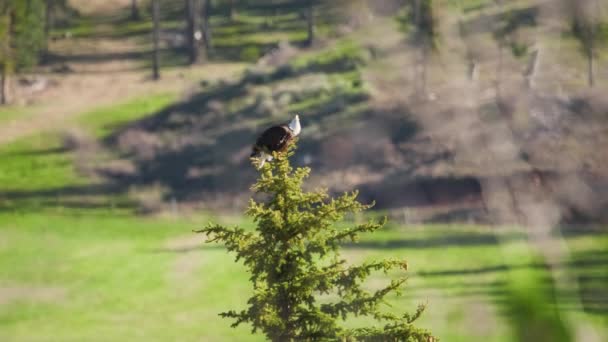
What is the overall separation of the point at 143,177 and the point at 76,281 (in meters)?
18.5

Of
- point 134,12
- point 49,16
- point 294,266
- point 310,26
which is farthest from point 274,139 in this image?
point 134,12

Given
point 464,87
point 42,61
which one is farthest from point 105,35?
point 464,87

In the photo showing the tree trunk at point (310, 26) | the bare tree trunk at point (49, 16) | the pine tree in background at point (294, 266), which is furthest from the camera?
the bare tree trunk at point (49, 16)

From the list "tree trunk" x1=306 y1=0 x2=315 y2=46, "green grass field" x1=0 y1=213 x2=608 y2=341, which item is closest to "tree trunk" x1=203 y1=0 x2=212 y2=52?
"tree trunk" x1=306 y1=0 x2=315 y2=46

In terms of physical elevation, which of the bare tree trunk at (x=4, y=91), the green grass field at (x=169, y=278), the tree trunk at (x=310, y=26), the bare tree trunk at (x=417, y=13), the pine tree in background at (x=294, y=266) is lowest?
the pine tree in background at (x=294, y=266)

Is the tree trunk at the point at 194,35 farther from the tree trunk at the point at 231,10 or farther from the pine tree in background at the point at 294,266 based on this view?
the pine tree in background at the point at 294,266

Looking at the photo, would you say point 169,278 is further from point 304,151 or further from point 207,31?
point 207,31

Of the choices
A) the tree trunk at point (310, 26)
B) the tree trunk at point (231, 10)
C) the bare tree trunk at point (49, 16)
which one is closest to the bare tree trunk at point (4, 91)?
the bare tree trunk at point (49, 16)

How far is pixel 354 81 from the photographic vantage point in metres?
72.9

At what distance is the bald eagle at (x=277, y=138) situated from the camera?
27.5ft

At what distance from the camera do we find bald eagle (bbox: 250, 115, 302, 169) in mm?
8367

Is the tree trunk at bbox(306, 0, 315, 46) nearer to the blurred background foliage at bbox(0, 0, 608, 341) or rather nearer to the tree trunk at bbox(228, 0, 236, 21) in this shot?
the blurred background foliage at bbox(0, 0, 608, 341)

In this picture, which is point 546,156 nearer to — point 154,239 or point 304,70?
point 154,239

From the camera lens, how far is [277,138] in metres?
8.52
